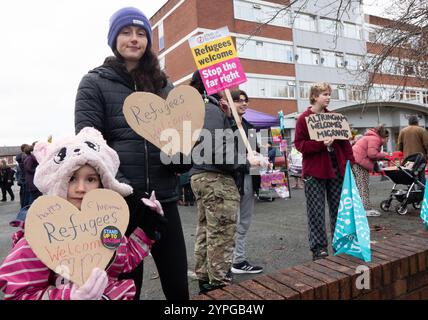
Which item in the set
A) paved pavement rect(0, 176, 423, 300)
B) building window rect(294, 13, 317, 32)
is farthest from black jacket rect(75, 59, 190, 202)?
building window rect(294, 13, 317, 32)

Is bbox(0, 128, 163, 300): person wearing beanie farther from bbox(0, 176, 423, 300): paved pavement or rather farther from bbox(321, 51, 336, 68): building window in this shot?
bbox(321, 51, 336, 68): building window

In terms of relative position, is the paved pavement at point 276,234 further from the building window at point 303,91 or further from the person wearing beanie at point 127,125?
the building window at point 303,91

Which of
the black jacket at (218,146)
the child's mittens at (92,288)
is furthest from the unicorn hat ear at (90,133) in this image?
the black jacket at (218,146)

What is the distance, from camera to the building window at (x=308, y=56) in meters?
27.1

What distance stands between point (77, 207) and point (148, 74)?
29.5 inches

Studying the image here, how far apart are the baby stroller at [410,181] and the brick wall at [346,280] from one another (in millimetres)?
4269

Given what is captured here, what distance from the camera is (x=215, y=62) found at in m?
2.57

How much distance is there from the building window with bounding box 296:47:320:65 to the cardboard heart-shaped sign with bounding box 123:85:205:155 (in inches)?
1073

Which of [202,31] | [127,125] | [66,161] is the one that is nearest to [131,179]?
[127,125]

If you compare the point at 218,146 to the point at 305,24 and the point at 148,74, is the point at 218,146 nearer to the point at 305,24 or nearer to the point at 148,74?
the point at 148,74
